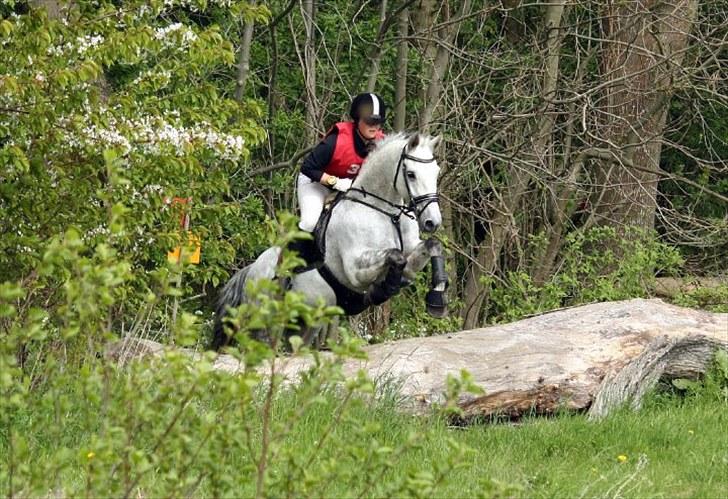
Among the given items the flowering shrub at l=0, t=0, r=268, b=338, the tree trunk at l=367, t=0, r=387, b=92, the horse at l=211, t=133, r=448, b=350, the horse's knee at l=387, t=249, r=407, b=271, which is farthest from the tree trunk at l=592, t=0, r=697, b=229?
the flowering shrub at l=0, t=0, r=268, b=338

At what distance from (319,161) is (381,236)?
841 millimetres

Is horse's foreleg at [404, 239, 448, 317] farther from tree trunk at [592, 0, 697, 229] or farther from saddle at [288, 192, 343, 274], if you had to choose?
tree trunk at [592, 0, 697, 229]

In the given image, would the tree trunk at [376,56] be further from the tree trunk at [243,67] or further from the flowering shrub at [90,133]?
the flowering shrub at [90,133]

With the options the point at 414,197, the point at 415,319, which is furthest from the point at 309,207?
the point at 415,319

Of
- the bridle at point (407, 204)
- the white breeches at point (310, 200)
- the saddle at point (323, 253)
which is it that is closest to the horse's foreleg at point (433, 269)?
the bridle at point (407, 204)

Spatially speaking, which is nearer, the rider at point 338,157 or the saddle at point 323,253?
the rider at point 338,157

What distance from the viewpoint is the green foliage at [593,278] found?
15.2 metres

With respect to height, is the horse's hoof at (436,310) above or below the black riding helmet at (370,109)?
below

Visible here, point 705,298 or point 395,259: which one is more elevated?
point 395,259

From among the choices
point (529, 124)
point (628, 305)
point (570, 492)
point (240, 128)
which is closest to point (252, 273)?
point (240, 128)

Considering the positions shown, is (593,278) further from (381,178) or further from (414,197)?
(414,197)

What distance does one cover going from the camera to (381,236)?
11.2 meters

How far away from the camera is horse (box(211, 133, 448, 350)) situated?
1061cm

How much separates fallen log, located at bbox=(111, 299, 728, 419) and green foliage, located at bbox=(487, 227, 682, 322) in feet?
13.4
